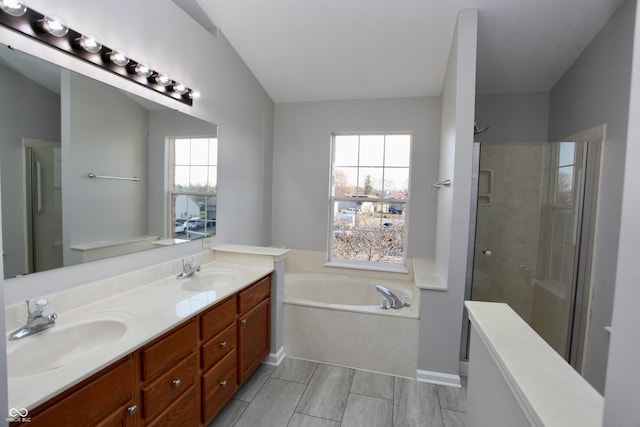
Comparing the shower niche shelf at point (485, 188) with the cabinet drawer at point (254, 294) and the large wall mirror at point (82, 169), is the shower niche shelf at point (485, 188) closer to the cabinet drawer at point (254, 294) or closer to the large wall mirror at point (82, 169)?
the cabinet drawer at point (254, 294)

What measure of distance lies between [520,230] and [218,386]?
100 inches

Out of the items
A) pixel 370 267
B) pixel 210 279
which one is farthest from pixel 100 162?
pixel 370 267

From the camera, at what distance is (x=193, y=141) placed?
227 centimetres

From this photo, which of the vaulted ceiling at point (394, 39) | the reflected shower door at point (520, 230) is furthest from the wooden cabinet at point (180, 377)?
the vaulted ceiling at point (394, 39)

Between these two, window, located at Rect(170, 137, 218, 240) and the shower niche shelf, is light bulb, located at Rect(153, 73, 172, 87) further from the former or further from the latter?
the shower niche shelf

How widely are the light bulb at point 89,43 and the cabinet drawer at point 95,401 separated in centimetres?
147

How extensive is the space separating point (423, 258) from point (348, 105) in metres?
1.87

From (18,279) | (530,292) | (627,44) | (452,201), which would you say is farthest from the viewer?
(530,292)

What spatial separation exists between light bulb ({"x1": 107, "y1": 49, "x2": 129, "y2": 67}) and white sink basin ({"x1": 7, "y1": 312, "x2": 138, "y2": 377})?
1.32 meters

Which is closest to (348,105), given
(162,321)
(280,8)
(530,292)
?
(280,8)

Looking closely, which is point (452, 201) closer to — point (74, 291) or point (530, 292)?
point (530, 292)

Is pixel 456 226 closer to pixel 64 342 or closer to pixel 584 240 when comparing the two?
pixel 584 240

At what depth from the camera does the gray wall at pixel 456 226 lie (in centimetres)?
209

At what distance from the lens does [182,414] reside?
146 centimetres
